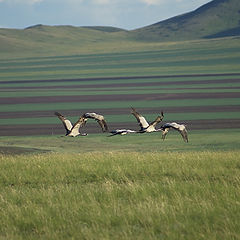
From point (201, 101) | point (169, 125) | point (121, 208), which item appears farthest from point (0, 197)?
point (201, 101)

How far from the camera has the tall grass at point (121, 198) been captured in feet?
33.9

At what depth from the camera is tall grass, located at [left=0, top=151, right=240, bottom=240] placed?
10320mm

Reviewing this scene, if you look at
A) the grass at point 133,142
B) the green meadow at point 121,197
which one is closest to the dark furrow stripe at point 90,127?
the grass at point 133,142

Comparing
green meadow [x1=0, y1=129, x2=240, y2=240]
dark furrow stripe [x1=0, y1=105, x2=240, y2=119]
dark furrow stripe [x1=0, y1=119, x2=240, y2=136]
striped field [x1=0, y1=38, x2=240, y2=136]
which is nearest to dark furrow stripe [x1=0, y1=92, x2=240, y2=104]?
striped field [x1=0, y1=38, x2=240, y2=136]

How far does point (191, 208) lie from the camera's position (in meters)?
11.3

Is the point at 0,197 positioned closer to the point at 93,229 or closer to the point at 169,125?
the point at 93,229

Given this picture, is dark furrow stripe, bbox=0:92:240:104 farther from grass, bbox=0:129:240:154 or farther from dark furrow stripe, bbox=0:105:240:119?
grass, bbox=0:129:240:154

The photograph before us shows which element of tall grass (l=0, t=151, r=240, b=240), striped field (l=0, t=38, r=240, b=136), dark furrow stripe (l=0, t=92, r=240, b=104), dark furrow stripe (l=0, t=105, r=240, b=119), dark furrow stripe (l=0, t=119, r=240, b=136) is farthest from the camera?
dark furrow stripe (l=0, t=92, r=240, b=104)

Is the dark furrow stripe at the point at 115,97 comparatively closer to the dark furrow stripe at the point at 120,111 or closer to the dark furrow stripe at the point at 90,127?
the dark furrow stripe at the point at 120,111

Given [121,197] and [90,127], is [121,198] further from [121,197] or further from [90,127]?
[90,127]

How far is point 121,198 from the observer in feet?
Answer: 41.0

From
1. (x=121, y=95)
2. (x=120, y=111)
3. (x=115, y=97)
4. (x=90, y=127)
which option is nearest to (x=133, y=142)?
(x=90, y=127)

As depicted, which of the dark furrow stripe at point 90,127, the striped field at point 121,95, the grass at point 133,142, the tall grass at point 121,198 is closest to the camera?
the tall grass at point 121,198

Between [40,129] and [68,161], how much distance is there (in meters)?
35.0
